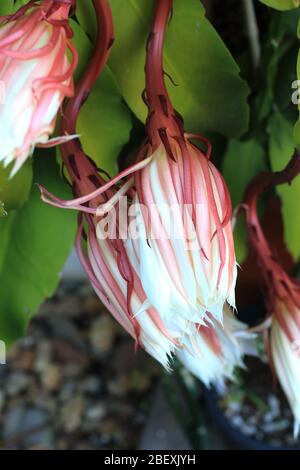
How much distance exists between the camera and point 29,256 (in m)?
0.51

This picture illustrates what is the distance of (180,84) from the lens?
41cm

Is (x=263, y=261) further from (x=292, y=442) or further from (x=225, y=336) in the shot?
(x=292, y=442)

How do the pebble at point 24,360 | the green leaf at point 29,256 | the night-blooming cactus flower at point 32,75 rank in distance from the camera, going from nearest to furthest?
the night-blooming cactus flower at point 32,75 → the green leaf at point 29,256 → the pebble at point 24,360

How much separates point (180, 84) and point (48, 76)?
14cm

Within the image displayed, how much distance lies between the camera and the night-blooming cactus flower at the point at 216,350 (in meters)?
0.46

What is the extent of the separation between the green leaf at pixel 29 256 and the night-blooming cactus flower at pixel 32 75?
0.67 ft

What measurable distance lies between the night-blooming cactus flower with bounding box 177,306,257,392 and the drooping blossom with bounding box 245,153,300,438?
0.03 m

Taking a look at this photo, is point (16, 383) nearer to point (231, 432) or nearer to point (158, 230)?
point (231, 432)

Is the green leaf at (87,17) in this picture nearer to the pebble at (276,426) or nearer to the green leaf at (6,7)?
the green leaf at (6,7)

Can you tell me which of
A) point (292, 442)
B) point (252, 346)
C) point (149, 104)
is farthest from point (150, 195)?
point (292, 442)

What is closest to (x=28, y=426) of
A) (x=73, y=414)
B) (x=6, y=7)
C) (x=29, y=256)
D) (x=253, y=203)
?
(x=73, y=414)

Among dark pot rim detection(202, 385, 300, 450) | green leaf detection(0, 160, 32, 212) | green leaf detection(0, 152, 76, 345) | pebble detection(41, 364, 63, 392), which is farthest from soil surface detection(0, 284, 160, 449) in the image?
green leaf detection(0, 160, 32, 212)

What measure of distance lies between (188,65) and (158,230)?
6.0 inches


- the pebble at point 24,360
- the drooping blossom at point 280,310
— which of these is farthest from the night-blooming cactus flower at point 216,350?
the pebble at point 24,360
